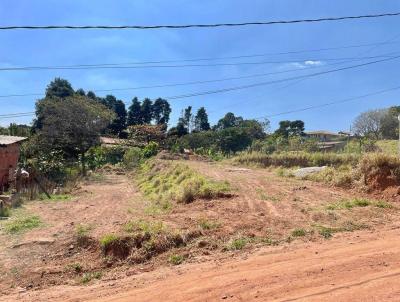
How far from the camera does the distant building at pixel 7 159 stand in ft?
59.6

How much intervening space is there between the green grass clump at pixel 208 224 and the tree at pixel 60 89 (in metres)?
38.2

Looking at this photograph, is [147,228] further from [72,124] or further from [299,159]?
[72,124]

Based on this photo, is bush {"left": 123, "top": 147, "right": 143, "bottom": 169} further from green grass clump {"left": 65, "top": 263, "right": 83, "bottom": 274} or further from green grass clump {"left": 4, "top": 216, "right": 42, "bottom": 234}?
green grass clump {"left": 65, "top": 263, "right": 83, "bottom": 274}

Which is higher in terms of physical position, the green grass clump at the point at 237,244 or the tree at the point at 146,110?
the tree at the point at 146,110

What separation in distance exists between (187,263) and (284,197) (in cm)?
576

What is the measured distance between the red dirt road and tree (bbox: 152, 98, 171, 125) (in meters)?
50.5

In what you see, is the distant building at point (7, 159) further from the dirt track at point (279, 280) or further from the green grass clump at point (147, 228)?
the dirt track at point (279, 280)

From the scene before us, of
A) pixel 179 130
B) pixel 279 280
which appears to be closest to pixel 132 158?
pixel 179 130

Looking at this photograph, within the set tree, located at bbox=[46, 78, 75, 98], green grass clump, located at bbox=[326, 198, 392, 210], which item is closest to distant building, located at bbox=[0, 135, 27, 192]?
green grass clump, located at bbox=[326, 198, 392, 210]

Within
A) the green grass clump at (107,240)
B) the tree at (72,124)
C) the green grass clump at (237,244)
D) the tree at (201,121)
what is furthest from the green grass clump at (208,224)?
the tree at (201,121)

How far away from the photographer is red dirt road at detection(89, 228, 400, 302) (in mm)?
4855

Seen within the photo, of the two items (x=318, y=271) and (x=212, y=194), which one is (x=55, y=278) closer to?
(x=318, y=271)

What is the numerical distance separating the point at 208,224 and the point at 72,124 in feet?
68.6

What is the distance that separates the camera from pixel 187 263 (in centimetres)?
664
